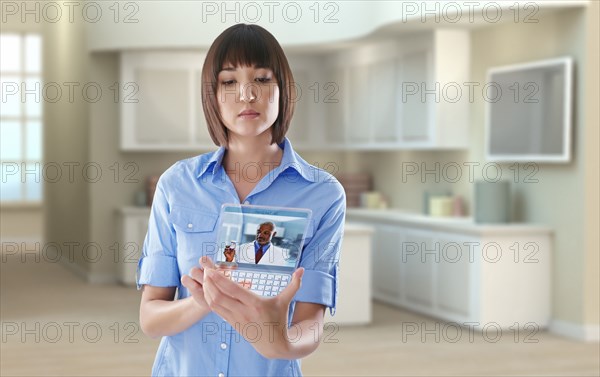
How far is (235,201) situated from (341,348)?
5013mm

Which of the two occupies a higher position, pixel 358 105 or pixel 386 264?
pixel 358 105

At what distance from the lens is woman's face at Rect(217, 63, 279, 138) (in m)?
1.32

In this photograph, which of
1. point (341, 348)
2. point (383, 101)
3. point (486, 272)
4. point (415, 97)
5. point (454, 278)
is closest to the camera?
point (341, 348)

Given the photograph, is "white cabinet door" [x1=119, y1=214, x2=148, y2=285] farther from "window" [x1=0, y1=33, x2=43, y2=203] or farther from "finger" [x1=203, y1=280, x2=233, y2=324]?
"finger" [x1=203, y1=280, x2=233, y2=324]

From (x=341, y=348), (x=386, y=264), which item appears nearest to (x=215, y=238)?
(x=341, y=348)

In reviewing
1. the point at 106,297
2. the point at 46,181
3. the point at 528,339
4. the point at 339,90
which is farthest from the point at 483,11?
the point at 46,181

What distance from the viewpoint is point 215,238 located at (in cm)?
130

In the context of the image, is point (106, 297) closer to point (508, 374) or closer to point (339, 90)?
point (339, 90)

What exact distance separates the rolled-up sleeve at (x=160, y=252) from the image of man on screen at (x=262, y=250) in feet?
0.63

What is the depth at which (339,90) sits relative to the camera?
30.1ft

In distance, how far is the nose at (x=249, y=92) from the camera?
1.31m

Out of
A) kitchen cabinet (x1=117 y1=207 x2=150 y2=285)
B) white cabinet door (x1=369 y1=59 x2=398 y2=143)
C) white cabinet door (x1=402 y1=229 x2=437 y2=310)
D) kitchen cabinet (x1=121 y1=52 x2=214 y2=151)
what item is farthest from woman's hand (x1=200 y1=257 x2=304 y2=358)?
kitchen cabinet (x1=117 y1=207 x2=150 y2=285)

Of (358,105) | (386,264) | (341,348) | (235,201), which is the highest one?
(358,105)

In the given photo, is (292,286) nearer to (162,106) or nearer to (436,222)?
(436,222)
